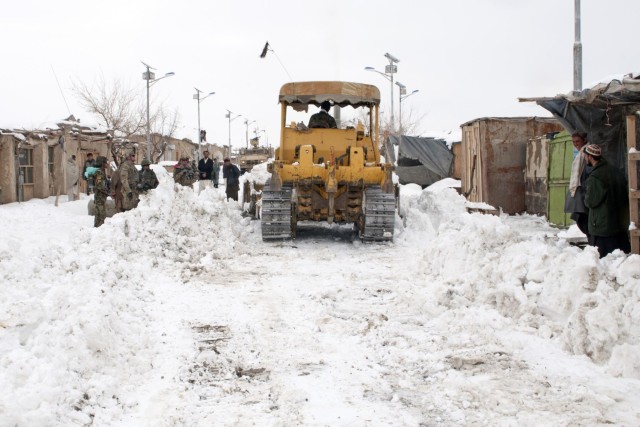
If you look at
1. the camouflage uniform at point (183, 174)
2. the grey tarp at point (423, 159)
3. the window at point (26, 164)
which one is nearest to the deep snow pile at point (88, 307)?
the camouflage uniform at point (183, 174)

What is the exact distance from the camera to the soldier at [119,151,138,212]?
13.6 m

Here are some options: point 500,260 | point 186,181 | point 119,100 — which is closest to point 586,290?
point 500,260

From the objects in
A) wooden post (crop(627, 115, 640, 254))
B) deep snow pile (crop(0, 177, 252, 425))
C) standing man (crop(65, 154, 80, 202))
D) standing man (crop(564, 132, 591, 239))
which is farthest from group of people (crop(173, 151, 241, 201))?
wooden post (crop(627, 115, 640, 254))

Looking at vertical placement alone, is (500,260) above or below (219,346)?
above

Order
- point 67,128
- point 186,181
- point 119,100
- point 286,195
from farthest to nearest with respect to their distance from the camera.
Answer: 1. point 119,100
2. point 67,128
3. point 186,181
4. point 286,195

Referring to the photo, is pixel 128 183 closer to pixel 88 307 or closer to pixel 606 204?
pixel 88 307

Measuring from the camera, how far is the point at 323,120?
45.8 ft

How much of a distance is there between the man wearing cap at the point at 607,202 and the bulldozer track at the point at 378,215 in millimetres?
5057

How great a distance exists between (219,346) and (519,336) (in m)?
2.51

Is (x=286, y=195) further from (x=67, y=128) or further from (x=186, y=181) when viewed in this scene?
(x=67, y=128)

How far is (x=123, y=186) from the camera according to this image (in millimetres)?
13695

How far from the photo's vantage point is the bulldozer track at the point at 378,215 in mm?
11859

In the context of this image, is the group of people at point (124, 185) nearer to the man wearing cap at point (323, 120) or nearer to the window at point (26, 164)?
the man wearing cap at point (323, 120)

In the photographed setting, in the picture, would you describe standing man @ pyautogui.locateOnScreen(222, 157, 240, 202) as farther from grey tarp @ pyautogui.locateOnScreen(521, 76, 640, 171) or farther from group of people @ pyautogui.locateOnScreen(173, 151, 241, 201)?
grey tarp @ pyautogui.locateOnScreen(521, 76, 640, 171)
